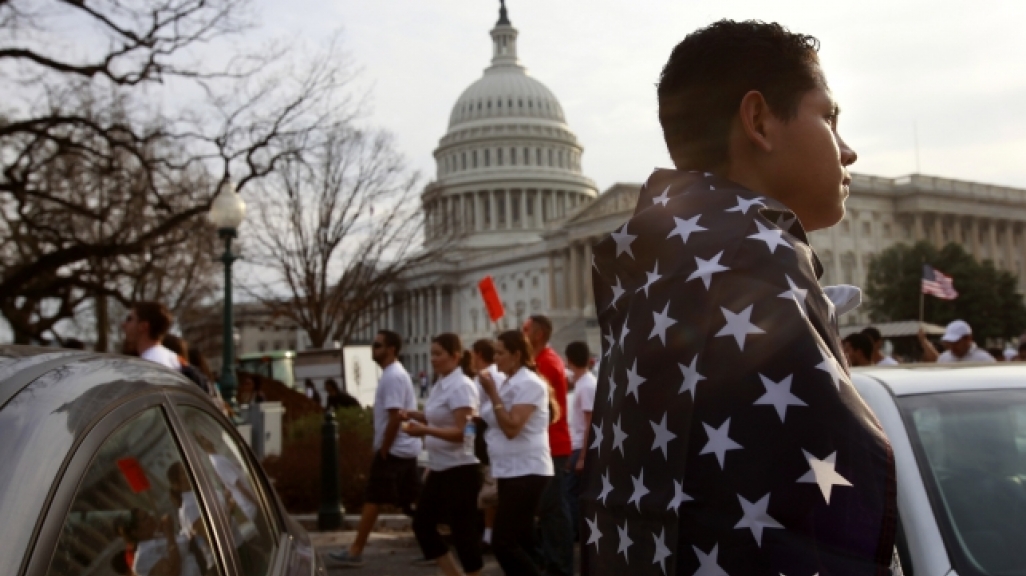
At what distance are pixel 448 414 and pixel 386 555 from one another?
2792mm

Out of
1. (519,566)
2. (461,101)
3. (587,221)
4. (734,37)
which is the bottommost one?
(519,566)

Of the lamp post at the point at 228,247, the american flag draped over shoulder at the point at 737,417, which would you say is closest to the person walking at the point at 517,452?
the american flag draped over shoulder at the point at 737,417

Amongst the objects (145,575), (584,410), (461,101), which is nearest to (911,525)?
(145,575)

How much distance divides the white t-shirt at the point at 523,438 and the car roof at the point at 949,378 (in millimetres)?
3621

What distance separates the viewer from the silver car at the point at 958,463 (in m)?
3.03

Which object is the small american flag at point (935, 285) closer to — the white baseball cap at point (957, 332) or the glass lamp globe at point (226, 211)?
the white baseball cap at point (957, 332)

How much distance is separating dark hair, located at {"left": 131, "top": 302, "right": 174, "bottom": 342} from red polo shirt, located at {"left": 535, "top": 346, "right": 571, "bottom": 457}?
121 inches

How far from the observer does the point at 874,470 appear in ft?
4.51

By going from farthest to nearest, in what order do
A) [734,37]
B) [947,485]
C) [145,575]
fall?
[947,485] < [145,575] < [734,37]

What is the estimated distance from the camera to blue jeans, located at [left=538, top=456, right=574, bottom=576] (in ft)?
26.1

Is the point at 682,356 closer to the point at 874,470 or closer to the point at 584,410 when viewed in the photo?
the point at 874,470

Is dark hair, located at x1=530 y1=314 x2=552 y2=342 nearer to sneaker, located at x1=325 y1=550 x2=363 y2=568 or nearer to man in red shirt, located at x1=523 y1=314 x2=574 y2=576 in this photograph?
man in red shirt, located at x1=523 y1=314 x2=574 y2=576

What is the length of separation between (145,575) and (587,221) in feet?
313

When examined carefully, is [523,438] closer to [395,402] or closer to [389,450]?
[395,402]
